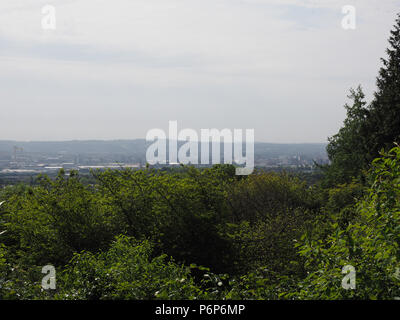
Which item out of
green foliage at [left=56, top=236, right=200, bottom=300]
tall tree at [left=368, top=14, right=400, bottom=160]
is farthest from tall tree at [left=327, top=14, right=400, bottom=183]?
green foliage at [left=56, top=236, right=200, bottom=300]

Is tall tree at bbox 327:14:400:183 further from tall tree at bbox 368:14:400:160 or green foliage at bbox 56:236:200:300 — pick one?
green foliage at bbox 56:236:200:300

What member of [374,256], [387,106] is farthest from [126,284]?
[387,106]

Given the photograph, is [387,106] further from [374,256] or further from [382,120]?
[374,256]

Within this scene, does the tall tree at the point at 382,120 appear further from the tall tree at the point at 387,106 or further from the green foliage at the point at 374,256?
the green foliage at the point at 374,256

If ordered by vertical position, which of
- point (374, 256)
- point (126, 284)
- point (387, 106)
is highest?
point (387, 106)

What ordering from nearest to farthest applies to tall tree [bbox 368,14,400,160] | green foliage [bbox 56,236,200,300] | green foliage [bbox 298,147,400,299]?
green foliage [bbox 298,147,400,299] < green foliage [bbox 56,236,200,300] < tall tree [bbox 368,14,400,160]

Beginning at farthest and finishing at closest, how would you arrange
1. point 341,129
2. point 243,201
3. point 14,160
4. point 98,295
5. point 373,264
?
point 341,129
point 14,160
point 243,201
point 98,295
point 373,264

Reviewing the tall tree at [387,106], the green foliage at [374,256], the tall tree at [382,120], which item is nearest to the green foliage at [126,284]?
the green foliage at [374,256]
